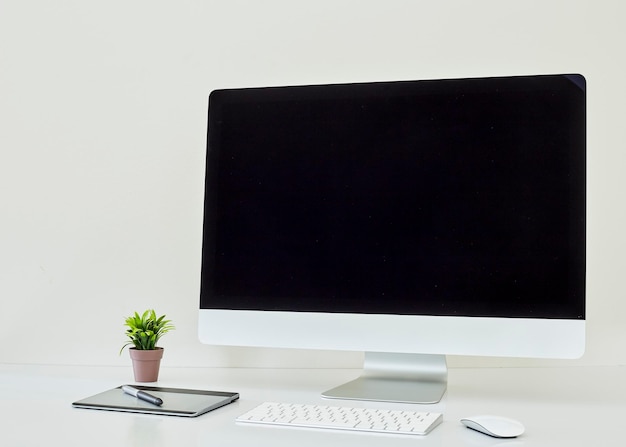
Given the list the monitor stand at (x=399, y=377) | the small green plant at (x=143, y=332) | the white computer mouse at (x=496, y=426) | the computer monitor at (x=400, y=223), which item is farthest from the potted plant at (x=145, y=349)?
the white computer mouse at (x=496, y=426)

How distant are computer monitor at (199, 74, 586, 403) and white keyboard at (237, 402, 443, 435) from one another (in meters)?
0.14

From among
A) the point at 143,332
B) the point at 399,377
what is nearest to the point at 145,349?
the point at 143,332

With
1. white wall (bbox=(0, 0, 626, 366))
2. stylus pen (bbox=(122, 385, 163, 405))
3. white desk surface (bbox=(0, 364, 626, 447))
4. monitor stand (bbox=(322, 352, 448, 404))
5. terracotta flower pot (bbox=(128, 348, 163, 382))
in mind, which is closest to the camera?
white desk surface (bbox=(0, 364, 626, 447))

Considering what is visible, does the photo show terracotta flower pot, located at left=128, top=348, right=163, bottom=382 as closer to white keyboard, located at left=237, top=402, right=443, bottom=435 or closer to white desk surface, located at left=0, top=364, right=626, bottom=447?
white desk surface, located at left=0, top=364, right=626, bottom=447

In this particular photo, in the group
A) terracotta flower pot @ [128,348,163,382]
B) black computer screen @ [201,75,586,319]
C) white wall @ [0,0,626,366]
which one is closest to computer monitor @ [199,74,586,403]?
black computer screen @ [201,75,586,319]

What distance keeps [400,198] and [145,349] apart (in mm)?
573

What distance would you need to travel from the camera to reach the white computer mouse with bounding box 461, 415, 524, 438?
937mm

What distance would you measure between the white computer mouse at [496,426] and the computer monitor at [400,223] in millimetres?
191

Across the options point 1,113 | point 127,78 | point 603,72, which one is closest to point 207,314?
point 127,78

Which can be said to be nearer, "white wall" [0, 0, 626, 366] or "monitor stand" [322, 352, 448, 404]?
"monitor stand" [322, 352, 448, 404]

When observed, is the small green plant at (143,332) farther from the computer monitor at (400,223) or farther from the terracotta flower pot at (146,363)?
the computer monitor at (400,223)

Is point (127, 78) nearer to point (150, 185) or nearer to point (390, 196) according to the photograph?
point (150, 185)

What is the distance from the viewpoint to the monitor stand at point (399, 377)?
1218mm

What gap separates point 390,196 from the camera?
1266 millimetres
